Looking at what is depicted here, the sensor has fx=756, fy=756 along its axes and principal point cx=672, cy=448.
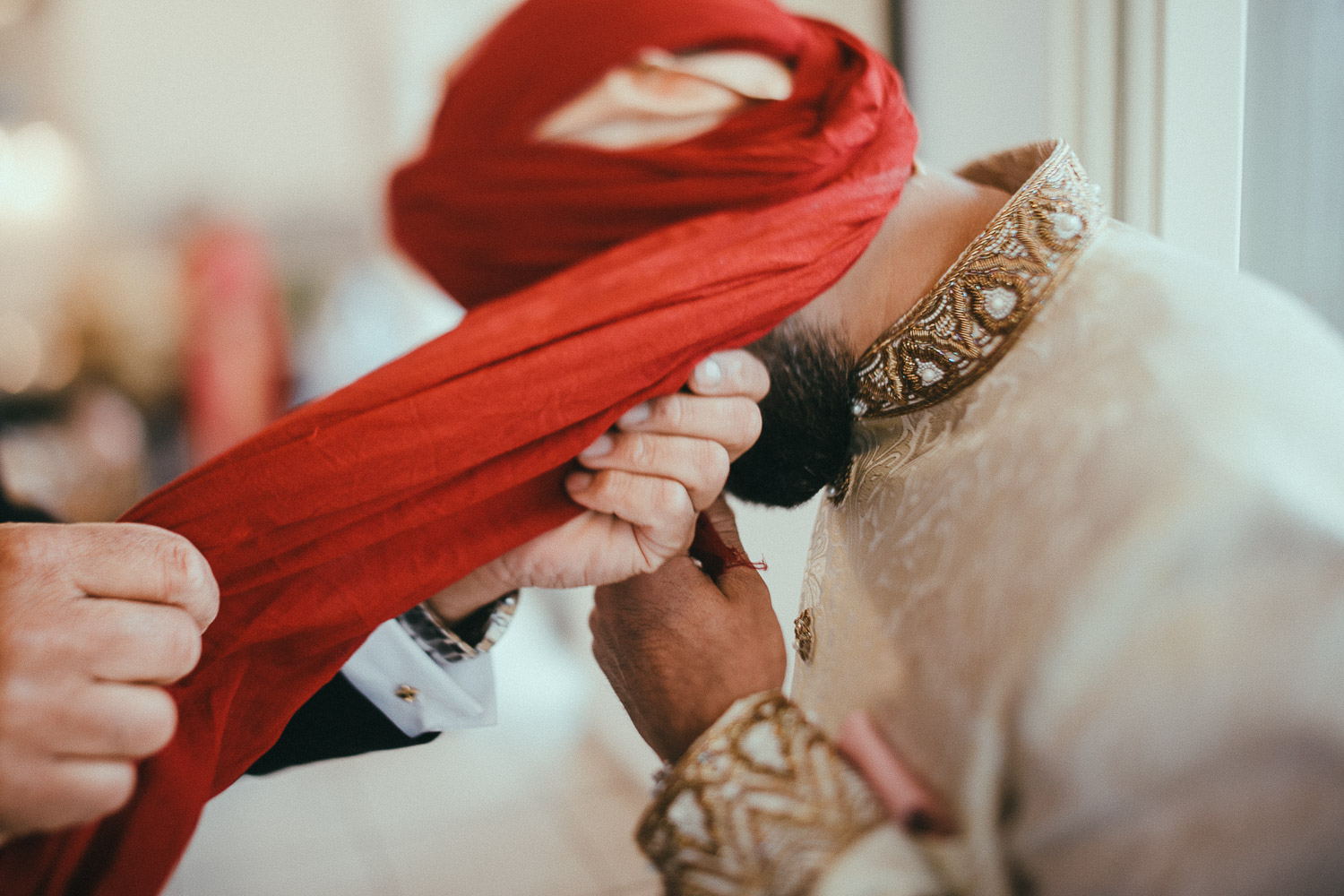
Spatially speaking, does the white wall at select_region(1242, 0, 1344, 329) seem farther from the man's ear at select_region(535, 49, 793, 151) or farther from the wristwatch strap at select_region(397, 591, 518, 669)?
the wristwatch strap at select_region(397, 591, 518, 669)

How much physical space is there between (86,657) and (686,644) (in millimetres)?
286

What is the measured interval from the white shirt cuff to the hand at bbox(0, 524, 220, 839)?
178 millimetres

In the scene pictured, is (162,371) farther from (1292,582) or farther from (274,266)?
(1292,582)

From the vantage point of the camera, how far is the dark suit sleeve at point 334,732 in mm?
537

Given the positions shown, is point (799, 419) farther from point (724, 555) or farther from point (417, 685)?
point (417, 685)

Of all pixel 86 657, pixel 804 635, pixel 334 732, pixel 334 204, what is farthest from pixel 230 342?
pixel 804 635

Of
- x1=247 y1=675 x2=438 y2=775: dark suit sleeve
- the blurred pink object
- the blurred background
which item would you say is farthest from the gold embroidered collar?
the blurred pink object

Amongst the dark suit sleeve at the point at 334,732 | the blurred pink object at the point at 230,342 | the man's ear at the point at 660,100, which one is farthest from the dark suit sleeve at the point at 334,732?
the blurred pink object at the point at 230,342

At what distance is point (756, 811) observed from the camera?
0.34 meters

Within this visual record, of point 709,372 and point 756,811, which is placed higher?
point 709,372

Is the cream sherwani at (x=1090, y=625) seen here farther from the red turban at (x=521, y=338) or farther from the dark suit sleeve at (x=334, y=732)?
the dark suit sleeve at (x=334, y=732)

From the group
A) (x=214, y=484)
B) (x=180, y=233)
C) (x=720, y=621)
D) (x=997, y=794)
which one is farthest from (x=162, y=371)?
(x=997, y=794)

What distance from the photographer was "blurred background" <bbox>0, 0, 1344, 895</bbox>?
0.49m

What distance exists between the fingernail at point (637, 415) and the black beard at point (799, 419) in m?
0.09
